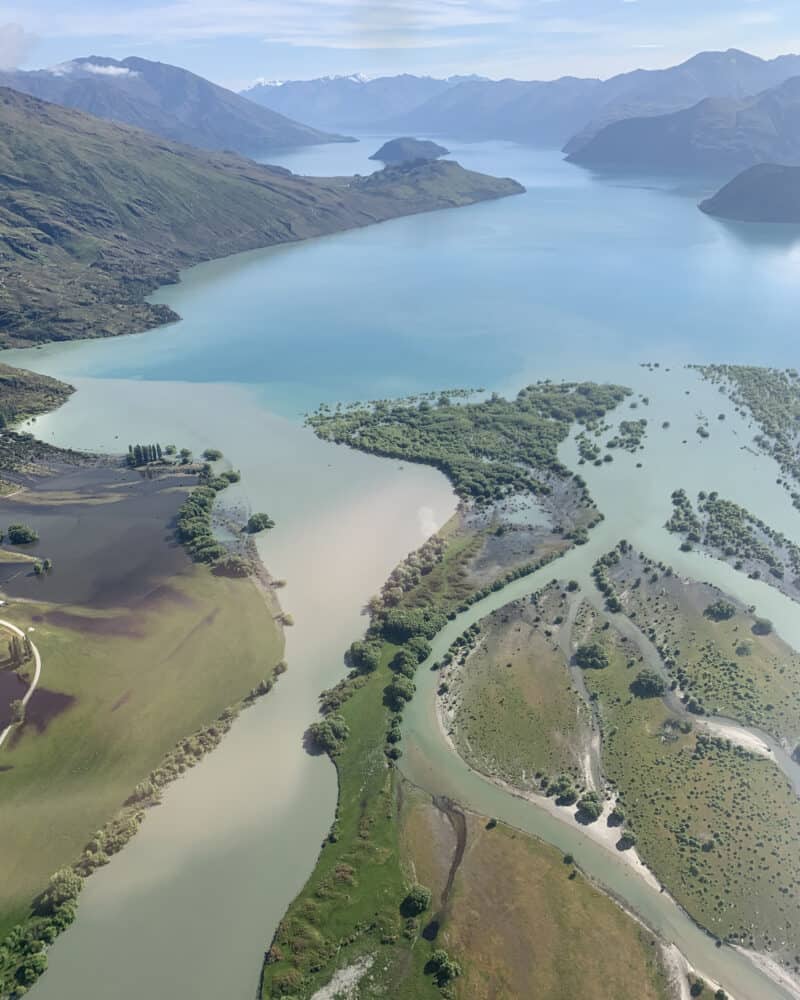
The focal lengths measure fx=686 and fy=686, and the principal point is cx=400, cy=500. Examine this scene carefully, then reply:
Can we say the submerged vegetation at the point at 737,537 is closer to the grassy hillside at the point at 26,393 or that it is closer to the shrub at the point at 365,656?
the shrub at the point at 365,656

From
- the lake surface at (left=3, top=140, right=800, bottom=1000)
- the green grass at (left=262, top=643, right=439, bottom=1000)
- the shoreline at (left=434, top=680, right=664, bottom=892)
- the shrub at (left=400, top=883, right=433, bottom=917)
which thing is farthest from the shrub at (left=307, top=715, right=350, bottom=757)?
the shrub at (left=400, top=883, right=433, bottom=917)

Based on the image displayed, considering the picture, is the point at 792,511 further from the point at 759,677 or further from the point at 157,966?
the point at 157,966

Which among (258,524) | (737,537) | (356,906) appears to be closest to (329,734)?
(356,906)

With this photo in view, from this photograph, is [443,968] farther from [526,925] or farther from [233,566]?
[233,566]

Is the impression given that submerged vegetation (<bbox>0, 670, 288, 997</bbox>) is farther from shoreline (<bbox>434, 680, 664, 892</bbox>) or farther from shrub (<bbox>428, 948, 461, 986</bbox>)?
shrub (<bbox>428, 948, 461, 986</bbox>)

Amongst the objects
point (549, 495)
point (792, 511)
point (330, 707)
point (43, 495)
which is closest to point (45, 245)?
point (43, 495)

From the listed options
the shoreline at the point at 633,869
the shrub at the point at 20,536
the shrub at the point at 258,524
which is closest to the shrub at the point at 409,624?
the shoreline at the point at 633,869
